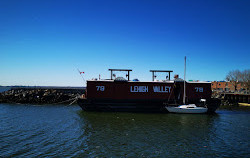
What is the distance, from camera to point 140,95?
87.7 feet

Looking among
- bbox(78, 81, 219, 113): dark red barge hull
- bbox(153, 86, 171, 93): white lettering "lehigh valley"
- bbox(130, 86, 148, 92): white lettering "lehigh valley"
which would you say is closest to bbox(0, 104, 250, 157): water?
bbox(78, 81, 219, 113): dark red barge hull

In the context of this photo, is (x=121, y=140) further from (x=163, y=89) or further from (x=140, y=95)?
(x=163, y=89)

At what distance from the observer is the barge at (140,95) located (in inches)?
1021

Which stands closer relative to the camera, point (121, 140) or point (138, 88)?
point (121, 140)

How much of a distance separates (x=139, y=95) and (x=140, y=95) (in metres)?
0.18

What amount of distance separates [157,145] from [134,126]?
557cm

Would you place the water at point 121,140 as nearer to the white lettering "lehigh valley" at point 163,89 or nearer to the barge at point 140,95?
the barge at point 140,95

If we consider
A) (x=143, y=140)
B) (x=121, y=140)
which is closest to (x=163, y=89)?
(x=143, y=140)

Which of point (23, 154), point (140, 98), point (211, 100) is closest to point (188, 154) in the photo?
point (23, 154)

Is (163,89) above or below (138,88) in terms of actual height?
below

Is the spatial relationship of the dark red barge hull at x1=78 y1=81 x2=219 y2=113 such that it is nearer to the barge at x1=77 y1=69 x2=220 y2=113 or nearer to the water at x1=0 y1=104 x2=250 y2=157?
the barge at x1=77 y1=69 x2=220 y2=113

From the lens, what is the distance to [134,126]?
56.8 ft

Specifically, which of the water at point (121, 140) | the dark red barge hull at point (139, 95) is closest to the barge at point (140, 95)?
the dark red barge hull at point (139, 95)

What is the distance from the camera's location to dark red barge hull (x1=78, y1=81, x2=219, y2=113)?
85.0 feet
